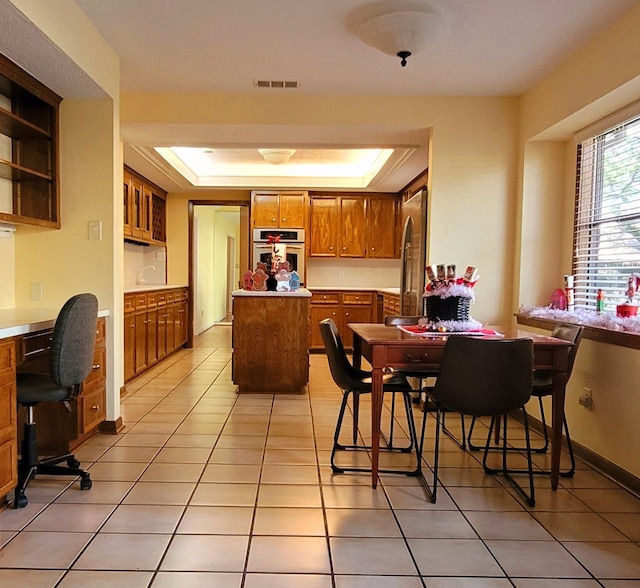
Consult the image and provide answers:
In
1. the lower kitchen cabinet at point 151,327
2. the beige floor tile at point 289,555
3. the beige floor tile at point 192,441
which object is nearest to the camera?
the beige floor tile at point 289,555

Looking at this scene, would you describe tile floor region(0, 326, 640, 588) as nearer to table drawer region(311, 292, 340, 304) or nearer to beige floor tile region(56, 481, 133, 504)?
beige floor tile region(56, 481, 133, 504)

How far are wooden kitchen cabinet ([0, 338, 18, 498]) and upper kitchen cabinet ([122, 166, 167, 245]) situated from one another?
301cm

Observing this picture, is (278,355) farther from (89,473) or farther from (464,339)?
(464,339)

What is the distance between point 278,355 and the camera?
4.35 metres

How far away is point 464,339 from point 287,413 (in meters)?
1.93

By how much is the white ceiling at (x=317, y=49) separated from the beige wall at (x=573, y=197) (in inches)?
5.7

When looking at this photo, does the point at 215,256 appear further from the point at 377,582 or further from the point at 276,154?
the point at 377,582

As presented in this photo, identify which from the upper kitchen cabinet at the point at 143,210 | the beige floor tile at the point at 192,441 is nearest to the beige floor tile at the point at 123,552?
the beige floor tile at the point at 192,441

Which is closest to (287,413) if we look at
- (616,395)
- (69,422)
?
(69,422)

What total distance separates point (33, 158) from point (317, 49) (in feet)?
6.37

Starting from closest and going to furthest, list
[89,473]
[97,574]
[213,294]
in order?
1. [97,574]
2. [89,473]
3. [213,294]

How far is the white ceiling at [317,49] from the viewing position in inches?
102

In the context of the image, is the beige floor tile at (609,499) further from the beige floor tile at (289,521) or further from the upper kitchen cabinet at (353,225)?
the upper kitchen cabinet at (353,225)

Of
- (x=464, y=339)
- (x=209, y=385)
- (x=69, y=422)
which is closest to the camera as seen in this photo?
(x=464, y=339)
